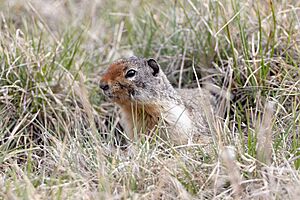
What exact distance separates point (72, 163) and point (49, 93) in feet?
4.39

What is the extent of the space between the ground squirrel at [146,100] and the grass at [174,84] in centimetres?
22

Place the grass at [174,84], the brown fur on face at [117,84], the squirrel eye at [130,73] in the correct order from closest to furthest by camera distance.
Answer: the grass at [174,84], the brown fur on face at [117,84], the squirrel eye at [130,73]

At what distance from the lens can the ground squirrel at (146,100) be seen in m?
4.30

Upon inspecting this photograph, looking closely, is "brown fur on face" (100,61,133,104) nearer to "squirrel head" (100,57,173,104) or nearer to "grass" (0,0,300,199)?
"squirrel head" (100,57,173,104)

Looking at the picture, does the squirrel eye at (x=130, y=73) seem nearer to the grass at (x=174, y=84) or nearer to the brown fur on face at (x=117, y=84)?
the brown fur on face at (x=117, y=84)

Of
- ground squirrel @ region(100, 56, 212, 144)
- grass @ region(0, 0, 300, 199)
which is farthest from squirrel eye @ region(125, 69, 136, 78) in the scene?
grass @ region(0, 0, 300, 199)

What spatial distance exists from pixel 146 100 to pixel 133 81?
0.54ft

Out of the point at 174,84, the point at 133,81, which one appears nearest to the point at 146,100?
the point at 133,81

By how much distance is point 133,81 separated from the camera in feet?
14.4

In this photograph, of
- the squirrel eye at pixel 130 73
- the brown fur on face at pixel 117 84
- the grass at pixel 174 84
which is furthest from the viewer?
the squirrel eye at pixel 130 73

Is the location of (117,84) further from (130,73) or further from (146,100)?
(146,100)

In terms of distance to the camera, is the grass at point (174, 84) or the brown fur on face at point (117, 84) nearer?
the grass at point (174, 84)

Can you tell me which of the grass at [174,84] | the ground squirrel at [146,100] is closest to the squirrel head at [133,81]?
the ground squirrel at [146,100]

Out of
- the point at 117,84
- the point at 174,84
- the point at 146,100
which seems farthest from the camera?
the point at 174,84
